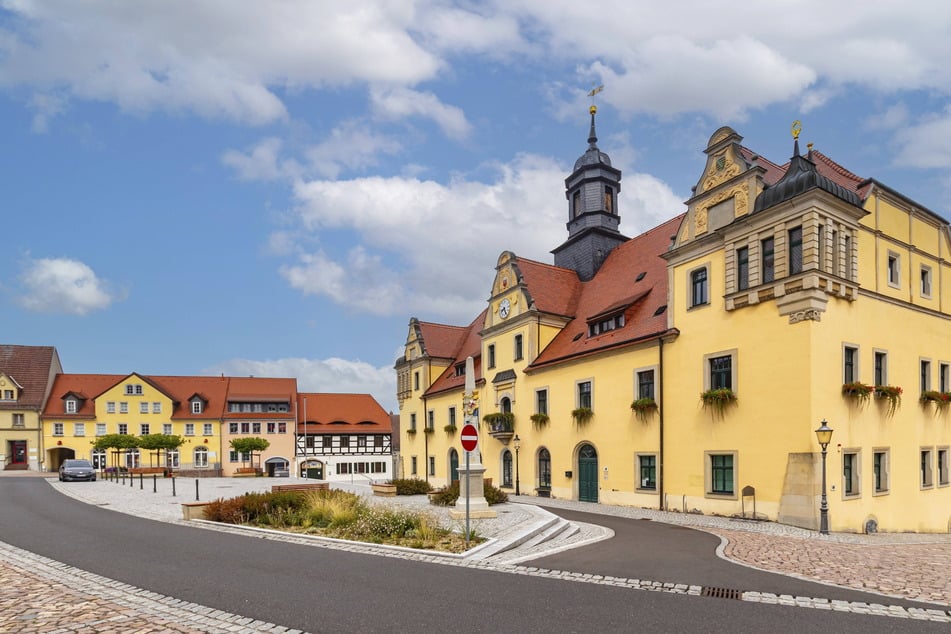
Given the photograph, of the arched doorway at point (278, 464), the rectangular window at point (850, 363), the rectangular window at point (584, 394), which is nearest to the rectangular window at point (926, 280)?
the rectangular window at point (850, 363)

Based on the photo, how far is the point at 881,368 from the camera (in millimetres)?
21891

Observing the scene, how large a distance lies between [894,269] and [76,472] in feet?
152

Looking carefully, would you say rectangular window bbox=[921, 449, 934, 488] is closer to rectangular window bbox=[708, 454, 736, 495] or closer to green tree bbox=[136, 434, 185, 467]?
rectangular window bbox=[708, 454, 736, 495]

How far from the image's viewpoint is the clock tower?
36531mm

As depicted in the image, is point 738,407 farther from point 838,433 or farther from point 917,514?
point 917,514

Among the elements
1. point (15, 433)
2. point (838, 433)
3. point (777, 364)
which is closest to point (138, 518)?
point (777, 364)

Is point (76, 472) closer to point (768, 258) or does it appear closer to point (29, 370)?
point (29, 370)

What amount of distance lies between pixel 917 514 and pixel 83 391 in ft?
226

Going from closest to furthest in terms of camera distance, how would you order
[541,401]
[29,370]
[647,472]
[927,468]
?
[927,468] → [647,472] → [541,401] → [29,370]

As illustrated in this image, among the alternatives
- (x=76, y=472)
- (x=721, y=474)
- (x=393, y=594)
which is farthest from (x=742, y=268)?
(x=76, y=472)

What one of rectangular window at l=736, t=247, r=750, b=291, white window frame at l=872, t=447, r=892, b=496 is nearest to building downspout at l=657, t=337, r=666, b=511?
rectangular window at l=736, t=247, r=750, b=291

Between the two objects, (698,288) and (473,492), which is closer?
(473,492)

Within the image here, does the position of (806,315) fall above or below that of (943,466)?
above

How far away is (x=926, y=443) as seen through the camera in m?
23.3
